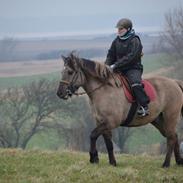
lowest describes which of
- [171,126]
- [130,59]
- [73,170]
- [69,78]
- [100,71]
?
[73,170]

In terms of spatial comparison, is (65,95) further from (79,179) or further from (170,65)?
(170,65)

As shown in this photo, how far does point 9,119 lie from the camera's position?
4638 centimetres

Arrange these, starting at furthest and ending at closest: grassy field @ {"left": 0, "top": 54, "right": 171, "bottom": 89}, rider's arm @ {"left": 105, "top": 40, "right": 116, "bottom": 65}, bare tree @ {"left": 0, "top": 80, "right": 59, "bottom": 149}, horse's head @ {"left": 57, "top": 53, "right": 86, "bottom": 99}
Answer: grassy field @ {"left": 0, "top": 54, "right": 171, "bottom": 89}, bare tree @ {"left": 0, "top": 80, "right": 59, "bottom": 149}, rider's arm @ {"left": 105, "top": 40, "right": 116, "bottom": 65}, horse's head @ {"left": 57, "top": 53, "right": 86, "bottom": 99}

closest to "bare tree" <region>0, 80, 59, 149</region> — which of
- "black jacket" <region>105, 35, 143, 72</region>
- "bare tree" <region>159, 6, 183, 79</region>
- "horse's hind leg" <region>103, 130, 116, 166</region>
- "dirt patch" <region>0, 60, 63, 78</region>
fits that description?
"bare tree" <region>159, 6, 183, 79</region>

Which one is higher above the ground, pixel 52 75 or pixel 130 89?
pixel 130 89

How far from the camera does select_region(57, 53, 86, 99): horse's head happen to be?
10180mm

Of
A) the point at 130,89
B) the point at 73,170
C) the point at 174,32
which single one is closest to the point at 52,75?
the point at 174,32

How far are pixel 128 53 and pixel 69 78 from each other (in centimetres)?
130

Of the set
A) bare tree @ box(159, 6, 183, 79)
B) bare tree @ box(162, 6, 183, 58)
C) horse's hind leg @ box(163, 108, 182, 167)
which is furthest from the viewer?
bare tree @ box(162, 6, 183, 58)

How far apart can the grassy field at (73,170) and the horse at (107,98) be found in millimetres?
506

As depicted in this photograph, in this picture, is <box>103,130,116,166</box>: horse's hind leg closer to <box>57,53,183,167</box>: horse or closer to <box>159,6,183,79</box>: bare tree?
<box>57,53,183,167</box>: horse

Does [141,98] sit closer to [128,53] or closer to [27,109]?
[128,53]

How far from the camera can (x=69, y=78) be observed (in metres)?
10.2

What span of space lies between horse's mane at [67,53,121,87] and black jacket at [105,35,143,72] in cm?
22
